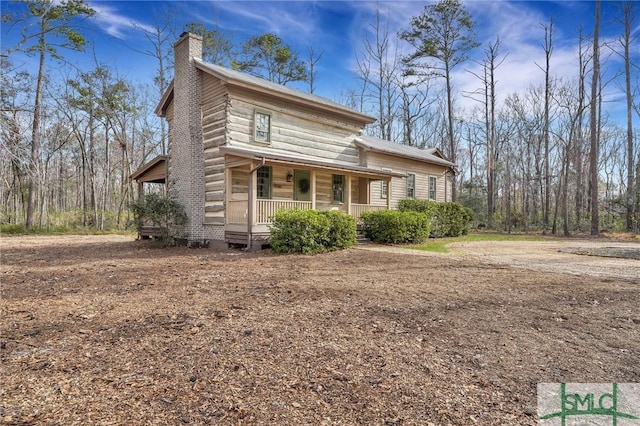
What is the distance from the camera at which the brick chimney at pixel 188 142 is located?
12844 millimetres

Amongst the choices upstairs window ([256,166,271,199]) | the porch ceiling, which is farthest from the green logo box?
upstairs window ([256,166,271,199])

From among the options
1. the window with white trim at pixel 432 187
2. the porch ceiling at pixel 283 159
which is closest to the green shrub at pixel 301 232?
the porch ceiling at pixel 283 159

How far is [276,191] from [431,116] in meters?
27.5

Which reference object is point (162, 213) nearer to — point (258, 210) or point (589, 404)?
point (258, 210)

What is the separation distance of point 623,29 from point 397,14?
579 inches

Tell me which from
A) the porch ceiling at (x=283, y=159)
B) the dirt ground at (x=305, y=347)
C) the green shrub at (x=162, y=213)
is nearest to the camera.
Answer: the dirt ground at (x=305, y=347)

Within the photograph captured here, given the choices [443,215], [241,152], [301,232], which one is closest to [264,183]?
[241,152]

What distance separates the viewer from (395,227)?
1335cm

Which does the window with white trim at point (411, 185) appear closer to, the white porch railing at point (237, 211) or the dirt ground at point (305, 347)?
the white porch railing at point (237, 211)

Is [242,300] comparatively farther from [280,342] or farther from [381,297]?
[381,297]

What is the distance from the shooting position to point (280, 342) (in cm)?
331

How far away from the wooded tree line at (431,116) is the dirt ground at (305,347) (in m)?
17.2

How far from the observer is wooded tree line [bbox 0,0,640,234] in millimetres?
21953

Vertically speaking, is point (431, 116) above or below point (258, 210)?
above
